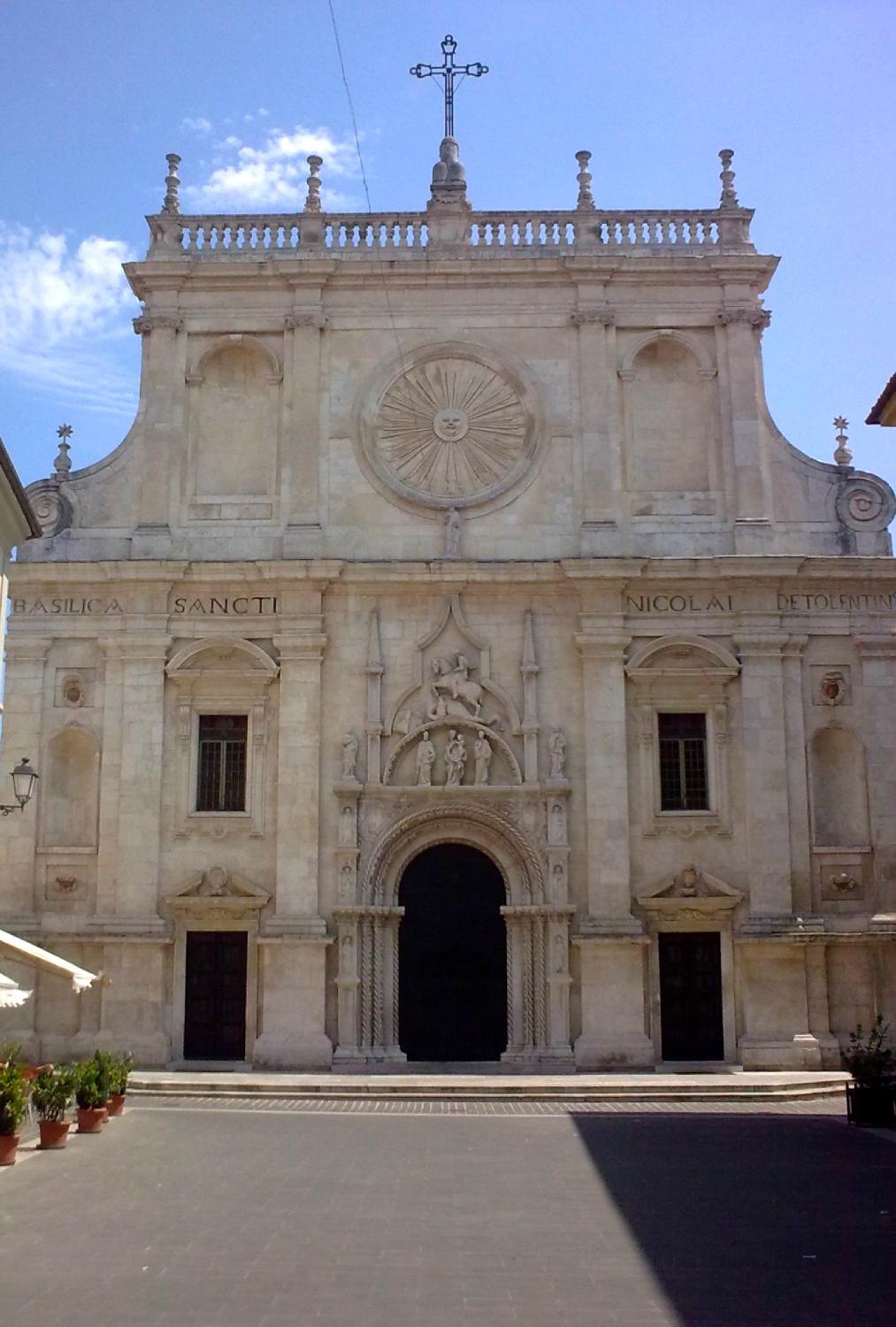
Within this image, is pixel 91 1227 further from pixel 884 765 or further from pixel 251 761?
pixel 884 765

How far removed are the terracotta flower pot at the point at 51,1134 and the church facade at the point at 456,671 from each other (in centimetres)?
789

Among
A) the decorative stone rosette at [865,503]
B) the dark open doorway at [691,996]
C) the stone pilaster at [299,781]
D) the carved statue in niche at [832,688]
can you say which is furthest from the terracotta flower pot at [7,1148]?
the decorative stone rosette at [865,503]

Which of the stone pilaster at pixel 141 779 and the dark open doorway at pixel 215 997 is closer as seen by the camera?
the dark open doorway at pixel 215 997

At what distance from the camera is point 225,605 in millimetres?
27469

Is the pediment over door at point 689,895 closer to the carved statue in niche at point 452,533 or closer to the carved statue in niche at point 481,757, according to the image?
the carved statue in niche at point 481,757

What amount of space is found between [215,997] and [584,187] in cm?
1833

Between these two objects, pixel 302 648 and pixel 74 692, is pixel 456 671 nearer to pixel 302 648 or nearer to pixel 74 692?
pixel 302 648

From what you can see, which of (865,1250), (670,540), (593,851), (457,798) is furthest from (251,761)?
(865,1250)

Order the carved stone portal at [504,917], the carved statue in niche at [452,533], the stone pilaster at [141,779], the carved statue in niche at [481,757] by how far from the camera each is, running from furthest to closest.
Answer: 1. the carved statue in niche at [452,533]
2. the carved statue in niche at [481,757]
3. the stone pilaster at [141,779]
4. the carved stone portal at [504,917]

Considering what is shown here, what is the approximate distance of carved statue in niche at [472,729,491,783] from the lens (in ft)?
87.2

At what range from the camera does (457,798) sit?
2648 cm

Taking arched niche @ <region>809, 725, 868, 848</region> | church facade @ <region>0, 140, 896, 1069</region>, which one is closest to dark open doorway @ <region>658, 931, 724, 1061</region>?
church facade @ <region>0, 140, 896, 1069</region>

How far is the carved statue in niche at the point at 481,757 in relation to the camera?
26578 mm

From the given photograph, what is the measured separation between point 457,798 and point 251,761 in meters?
4.07
